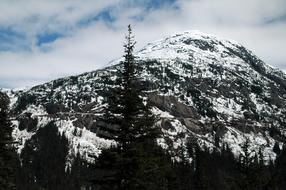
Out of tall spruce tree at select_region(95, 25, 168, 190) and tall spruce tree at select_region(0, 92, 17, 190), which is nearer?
tall spruce tree at select_region(95, 25, 168, 190)

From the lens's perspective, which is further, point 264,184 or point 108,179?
point 264,184

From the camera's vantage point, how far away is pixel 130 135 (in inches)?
814

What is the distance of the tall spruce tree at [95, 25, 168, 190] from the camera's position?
19812mm

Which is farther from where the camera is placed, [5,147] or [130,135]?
[5,147]

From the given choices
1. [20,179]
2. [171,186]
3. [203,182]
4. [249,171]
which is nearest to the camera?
[249,171]

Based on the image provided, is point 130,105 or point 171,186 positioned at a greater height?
point 130,105

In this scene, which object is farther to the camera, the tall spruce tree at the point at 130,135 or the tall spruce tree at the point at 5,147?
the tall spruce tree at the point at 5,147

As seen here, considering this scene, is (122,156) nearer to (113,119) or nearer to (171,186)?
(113,119)

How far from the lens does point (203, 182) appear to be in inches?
2810

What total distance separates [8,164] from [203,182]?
41.9 m

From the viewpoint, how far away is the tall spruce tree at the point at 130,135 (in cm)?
1981

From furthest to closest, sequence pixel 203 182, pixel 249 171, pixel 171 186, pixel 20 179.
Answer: pixel 20 179, pixel 203 182, pixel 171 186, pixel 249 171

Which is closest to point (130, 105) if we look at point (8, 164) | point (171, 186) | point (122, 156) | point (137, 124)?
point (137, 124)

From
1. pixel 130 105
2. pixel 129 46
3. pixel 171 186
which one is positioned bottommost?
pixel 171 186
